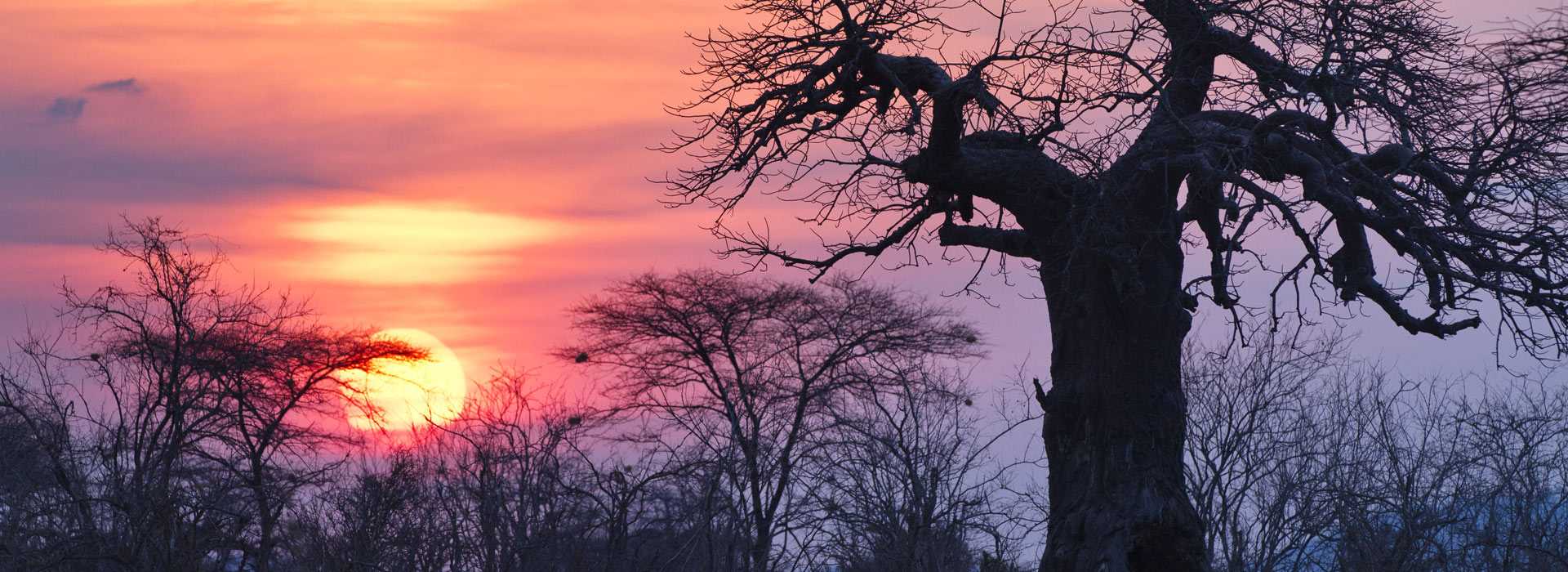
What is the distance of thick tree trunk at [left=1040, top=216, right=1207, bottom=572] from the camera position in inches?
367

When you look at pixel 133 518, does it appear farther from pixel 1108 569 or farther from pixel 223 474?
pixel 223 474

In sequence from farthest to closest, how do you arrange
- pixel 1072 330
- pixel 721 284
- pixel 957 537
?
1. pixel 721 284
2. pixel 957 537
3. pixel 1072 330

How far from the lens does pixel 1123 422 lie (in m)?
9.43

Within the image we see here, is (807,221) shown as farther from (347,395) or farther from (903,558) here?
(347,395)

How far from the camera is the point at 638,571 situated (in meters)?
12.5

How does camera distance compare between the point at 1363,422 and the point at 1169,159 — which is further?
the point at 1363,422

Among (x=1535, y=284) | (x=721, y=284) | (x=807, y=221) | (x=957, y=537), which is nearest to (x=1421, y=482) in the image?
(x=957, y=537)

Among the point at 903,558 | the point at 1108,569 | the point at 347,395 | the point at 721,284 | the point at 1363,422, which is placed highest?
the point at 721,284

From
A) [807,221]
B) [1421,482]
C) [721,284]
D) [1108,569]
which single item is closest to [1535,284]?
[1108,569]

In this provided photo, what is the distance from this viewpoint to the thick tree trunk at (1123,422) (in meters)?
9.31

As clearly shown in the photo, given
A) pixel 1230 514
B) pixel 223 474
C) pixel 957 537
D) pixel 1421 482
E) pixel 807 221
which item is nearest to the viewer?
pixel 807 221

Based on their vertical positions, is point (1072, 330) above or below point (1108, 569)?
above

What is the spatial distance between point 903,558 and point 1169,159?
483cm

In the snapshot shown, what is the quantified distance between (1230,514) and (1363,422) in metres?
3.40
